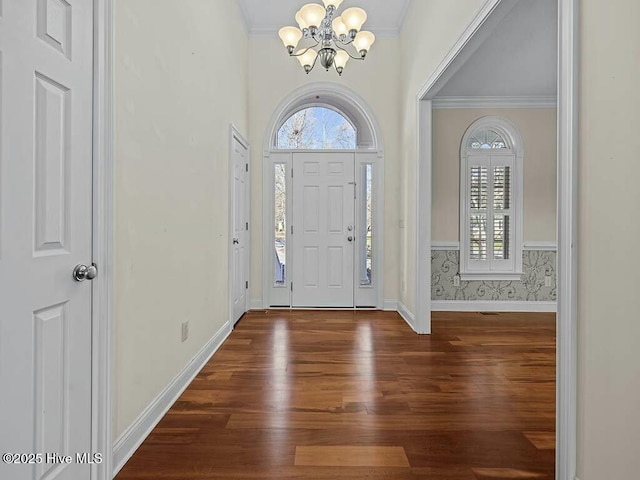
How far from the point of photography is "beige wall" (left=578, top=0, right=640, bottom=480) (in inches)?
47.6

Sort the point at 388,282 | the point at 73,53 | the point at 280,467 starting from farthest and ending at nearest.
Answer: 1. the point at 388,282
2. the point at 280,467
3. the point at 73,53

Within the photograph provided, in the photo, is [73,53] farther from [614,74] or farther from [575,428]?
[575,428]

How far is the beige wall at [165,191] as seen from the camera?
180 centimetres

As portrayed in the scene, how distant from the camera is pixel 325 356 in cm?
324

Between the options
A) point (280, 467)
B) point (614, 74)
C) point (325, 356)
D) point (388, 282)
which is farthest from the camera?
point (388, 282)

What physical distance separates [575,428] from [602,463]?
0.46ft

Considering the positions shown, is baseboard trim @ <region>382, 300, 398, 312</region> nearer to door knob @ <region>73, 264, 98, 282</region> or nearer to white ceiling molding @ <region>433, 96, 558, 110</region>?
white ceiling molding @ <region>433, 96, 558, 110</region>

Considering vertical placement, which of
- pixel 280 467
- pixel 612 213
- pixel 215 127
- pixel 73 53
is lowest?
pixel 280 467

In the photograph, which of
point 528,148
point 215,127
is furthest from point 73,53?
point 528,148

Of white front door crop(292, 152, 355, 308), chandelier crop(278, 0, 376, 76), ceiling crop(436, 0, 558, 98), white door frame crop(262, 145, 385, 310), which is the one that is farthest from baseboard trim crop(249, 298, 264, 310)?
ceiling crop(436, 0, 558, 98)

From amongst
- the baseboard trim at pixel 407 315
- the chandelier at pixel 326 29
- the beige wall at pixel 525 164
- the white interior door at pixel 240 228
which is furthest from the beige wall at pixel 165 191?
the beige wall at pixel 525 164

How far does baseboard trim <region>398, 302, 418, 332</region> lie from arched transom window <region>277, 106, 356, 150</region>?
220 cm

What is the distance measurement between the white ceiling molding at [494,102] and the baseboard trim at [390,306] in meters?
2.52

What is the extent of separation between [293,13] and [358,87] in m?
1.10
